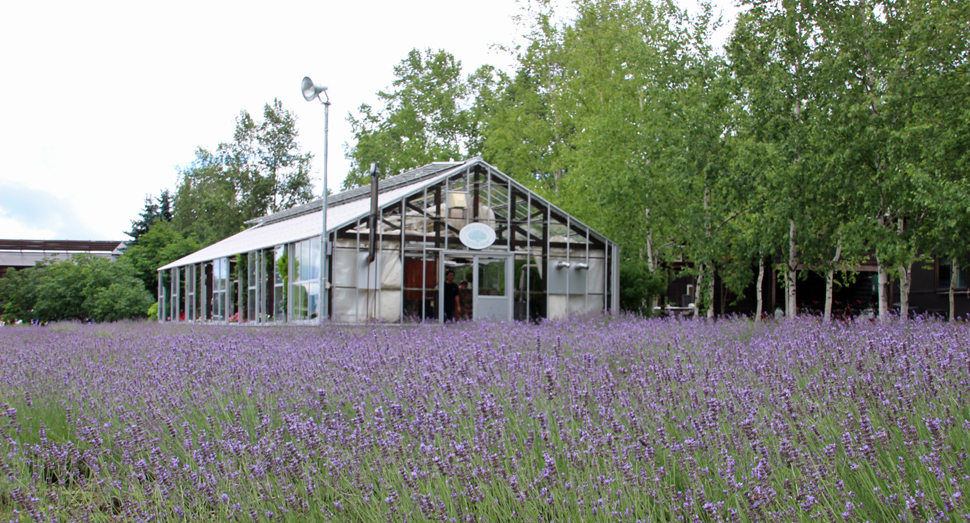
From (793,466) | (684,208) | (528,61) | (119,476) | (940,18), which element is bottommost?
(119,476)

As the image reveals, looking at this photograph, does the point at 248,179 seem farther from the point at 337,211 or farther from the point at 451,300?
the point at 451,300

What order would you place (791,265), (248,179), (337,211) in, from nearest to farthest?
(791,265) < (337,211) < (248,179)

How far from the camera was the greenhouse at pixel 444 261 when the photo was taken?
16828 mm

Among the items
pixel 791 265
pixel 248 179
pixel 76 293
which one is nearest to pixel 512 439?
pixel 791 265

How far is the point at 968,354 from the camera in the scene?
4656 millimetres

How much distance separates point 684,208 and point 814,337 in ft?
42.6

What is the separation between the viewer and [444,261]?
1773 centimetres

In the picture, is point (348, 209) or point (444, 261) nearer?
point (444, 261)

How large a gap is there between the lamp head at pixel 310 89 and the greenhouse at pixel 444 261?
6.82 ft

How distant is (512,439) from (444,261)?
14.1m

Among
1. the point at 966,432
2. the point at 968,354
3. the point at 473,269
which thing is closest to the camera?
the point at 966,432

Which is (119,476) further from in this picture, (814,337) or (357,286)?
(357,286)

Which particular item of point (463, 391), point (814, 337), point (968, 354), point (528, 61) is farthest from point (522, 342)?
point (528, 61)

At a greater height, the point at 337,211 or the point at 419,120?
the point at 419,120
